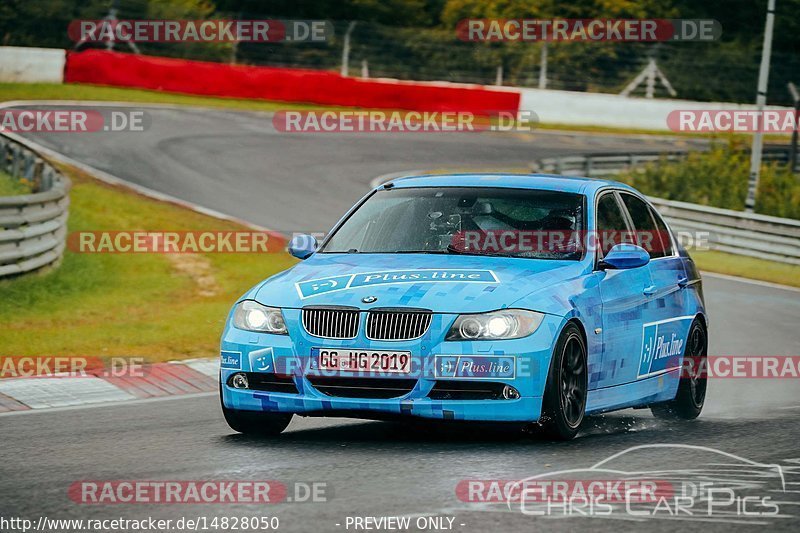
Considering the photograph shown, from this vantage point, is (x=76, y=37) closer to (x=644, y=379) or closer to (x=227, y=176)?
(x=227, y=176)

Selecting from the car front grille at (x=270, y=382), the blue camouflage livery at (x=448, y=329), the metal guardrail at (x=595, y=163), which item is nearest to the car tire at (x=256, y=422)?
the blue camouflage livery at (x=448, y=329)

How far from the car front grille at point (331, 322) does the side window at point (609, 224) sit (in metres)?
1.95

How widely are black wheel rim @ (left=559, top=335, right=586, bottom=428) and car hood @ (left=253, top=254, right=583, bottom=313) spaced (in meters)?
0.38

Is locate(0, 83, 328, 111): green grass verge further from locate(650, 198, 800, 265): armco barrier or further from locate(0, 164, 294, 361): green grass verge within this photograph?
locate(650, 198, 800, 265): armco barrier

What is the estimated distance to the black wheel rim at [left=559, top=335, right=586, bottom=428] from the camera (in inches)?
315

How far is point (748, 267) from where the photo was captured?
82.6 ft

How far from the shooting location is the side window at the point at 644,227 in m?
9.78

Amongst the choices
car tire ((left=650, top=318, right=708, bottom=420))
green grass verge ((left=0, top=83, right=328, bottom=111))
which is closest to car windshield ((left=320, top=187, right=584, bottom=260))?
car tire ((left=650, top=318, right=708, bottom=420))

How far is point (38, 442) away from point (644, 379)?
3790 millimetres

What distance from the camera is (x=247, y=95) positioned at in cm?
4491

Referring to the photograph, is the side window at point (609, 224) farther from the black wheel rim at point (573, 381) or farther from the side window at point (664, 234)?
the black wheel rim at point (573, 381)

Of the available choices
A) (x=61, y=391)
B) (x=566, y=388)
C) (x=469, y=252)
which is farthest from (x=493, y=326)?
(x=61, y=391)

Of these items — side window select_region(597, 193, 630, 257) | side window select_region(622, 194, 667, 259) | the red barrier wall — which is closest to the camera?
side window select_region(597, 193, 630, 257)

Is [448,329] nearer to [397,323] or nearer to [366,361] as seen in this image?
[397,323]
